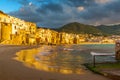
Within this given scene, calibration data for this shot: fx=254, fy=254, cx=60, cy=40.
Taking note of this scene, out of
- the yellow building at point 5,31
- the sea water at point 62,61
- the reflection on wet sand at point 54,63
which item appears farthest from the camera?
the yellow building at point 5,31

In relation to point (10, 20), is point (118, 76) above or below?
below

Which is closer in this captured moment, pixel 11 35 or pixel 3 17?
pixel 11 35

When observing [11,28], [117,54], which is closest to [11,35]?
[11,28]

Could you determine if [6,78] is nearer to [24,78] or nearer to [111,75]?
[24,78]

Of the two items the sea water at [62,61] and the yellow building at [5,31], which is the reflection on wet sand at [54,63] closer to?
the sea water at [62,61]

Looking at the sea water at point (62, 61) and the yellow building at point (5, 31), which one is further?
the yellow building at point (5, 31)

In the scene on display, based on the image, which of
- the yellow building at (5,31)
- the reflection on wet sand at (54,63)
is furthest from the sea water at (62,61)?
the yellow building at (5,31)

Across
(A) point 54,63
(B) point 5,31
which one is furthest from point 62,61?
(B) point 5,31

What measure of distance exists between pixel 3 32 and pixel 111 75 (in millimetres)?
137448

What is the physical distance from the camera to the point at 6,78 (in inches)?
650

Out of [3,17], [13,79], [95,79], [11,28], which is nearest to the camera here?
[13,79]

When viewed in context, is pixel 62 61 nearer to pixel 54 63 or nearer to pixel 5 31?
pixel 54 63

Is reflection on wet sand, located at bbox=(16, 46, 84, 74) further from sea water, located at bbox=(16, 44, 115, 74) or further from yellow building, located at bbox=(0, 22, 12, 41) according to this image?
yellow building, located at bbox=(0, 22, 12, 41)

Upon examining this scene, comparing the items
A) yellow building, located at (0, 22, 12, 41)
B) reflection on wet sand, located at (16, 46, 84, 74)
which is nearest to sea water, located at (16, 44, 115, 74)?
reflection on wet sand, located at (16, 46, 84, 74)
